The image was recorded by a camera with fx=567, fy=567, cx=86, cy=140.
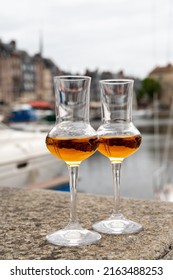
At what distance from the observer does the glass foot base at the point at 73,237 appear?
1709 millimetres

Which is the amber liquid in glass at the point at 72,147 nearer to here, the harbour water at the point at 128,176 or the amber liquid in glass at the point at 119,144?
the amber liquid in glass at the point at 119,144

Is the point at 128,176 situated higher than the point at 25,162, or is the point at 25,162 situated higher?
the point at 25,162

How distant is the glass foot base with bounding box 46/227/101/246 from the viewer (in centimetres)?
171

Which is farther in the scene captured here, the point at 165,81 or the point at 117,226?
the point at 165,81

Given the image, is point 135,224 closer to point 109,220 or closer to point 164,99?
point 109,220

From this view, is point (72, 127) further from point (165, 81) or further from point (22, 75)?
point (165, 81)

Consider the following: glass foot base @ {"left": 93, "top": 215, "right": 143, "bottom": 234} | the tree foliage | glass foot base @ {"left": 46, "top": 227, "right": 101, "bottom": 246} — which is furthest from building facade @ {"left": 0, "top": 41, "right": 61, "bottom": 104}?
glass foot base @ {"left": 46, "top": 227, "right": 101, "bottom": 246}

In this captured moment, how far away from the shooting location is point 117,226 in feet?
6.12

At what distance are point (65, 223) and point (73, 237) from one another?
27 cm

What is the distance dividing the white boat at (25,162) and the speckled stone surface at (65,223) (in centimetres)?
679

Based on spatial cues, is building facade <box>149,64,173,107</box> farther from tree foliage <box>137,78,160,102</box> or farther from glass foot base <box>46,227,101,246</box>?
glass foot base <box>46,227,101,246</box>

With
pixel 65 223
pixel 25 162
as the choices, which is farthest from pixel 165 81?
pixel 65 223

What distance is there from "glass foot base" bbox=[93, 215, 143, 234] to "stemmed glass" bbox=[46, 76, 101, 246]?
0.15 m
